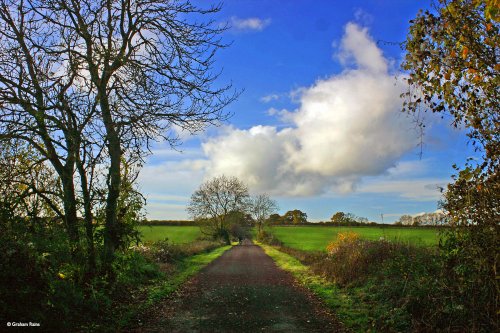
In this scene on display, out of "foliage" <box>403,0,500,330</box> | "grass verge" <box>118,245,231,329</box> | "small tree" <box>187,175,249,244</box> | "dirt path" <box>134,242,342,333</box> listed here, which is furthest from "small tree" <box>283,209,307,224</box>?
"foliage" <box>403,0,500,330</box>

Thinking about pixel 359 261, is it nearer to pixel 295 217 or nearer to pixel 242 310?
pixel 242 310

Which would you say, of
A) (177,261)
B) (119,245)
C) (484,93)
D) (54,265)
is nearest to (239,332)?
(54,265)

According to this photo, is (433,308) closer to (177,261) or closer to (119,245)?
(119,245)

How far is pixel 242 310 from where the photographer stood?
32.3 feet

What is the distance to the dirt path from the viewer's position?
8086mm

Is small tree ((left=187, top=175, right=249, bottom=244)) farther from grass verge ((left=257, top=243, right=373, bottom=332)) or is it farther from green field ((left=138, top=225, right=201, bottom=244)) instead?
grass verge ((left=257, top=243, right=373, bottom=332))

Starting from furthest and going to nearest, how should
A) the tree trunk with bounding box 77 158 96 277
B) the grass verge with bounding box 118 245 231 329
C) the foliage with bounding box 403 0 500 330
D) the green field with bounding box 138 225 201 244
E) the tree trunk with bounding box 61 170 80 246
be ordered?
the green field with bounding box 138 225 201 244, the tree trunk with bounding box 77 158 96 277, the tree trunk with bounding box 61 170 80 246, the grass verge with bounding box 118 245 231 329, the foliage with bounding box 403 0 500 330

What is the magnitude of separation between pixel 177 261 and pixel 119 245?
1056 centimetres

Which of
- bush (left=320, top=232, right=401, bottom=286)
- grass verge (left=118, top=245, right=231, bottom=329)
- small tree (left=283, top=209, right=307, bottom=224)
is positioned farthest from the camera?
small tree (left=283, top=209, right=307, bottom=224)

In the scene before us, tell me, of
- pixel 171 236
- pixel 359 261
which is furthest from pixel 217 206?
pixel 359 261

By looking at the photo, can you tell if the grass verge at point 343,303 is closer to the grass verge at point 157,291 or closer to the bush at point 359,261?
the bush at point 359,261

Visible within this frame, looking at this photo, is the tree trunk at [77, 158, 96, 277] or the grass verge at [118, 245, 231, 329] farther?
the tree trunk at [77, 158, 96, 277]

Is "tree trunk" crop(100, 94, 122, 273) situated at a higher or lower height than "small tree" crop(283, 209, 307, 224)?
higher

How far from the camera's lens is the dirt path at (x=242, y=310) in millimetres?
8086
